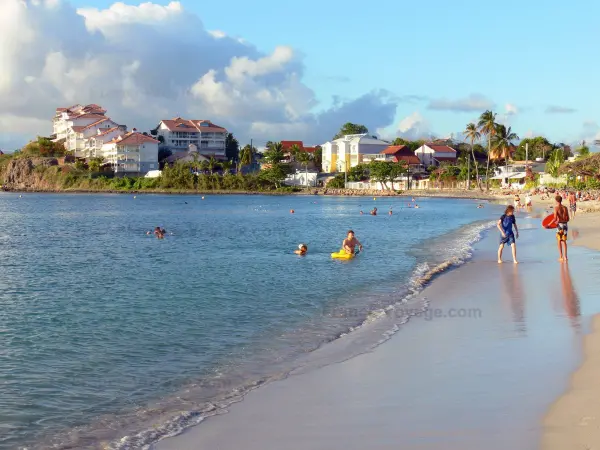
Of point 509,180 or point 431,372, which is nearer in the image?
point 431,372

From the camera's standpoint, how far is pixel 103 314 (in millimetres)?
14383

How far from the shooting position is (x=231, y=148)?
15188 centimetres

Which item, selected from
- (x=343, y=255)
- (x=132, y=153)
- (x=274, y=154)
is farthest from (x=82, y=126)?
(x=343, y=255)

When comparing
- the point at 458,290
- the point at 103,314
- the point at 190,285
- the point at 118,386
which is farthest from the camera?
the point at 190,285

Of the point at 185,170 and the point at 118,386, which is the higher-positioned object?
the point at 185,170

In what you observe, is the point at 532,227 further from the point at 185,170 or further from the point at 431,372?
the point at 185,170

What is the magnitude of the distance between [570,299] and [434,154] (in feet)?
420

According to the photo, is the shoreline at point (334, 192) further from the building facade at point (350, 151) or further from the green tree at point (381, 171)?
the building facade at point (350, 151)

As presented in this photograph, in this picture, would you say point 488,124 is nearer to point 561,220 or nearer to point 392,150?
point 392,150

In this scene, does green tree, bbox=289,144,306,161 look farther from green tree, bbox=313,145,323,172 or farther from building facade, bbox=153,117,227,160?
building facade, bbox=153,117,227,160

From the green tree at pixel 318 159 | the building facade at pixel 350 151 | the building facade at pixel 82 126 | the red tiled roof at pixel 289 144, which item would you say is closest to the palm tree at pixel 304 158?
the building facade at pixel 350 151

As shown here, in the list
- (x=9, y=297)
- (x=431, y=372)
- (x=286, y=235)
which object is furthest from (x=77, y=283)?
(x=286, y=235)

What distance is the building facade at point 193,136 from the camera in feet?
475

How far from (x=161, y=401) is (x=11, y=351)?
386cm
